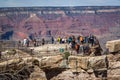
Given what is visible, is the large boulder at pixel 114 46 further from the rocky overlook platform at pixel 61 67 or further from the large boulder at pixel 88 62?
the large boulder at pixel 88 62

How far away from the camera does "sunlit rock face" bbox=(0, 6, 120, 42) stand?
5861 inches

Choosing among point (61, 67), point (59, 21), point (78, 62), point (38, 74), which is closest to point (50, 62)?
point (61, 67)

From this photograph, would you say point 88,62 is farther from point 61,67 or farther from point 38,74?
point 38,74

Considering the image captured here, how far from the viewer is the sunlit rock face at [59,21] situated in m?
149

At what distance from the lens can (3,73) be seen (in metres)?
19.7

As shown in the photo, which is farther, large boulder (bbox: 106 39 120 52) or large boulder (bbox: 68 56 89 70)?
large boulder (bbox: 68 56 89 70)

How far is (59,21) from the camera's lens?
159m

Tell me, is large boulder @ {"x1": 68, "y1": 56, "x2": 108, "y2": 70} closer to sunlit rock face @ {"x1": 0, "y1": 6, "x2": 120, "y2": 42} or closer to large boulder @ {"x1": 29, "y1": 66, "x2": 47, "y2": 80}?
large boulder @ {"x1": 29, "y1": 66, "x2": 47, "y2": 80}

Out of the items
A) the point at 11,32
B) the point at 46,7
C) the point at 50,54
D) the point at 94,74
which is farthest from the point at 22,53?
the point at 46,7

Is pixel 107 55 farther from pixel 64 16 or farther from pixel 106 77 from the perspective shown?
pixel 64 16

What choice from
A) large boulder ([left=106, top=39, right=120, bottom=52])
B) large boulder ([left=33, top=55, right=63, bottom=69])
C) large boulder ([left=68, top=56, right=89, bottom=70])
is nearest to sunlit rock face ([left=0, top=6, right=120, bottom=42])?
large boulder ([left=33, top=55, right=63, bottom=69])

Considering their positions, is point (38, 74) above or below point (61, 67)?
below

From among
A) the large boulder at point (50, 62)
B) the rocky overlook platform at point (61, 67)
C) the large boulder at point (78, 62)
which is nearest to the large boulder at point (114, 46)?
the rocky overlook platform at point (61, 67)

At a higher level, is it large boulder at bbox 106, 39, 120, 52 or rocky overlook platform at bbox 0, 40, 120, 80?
large boulder at bbox 106, 39, 120, 52
